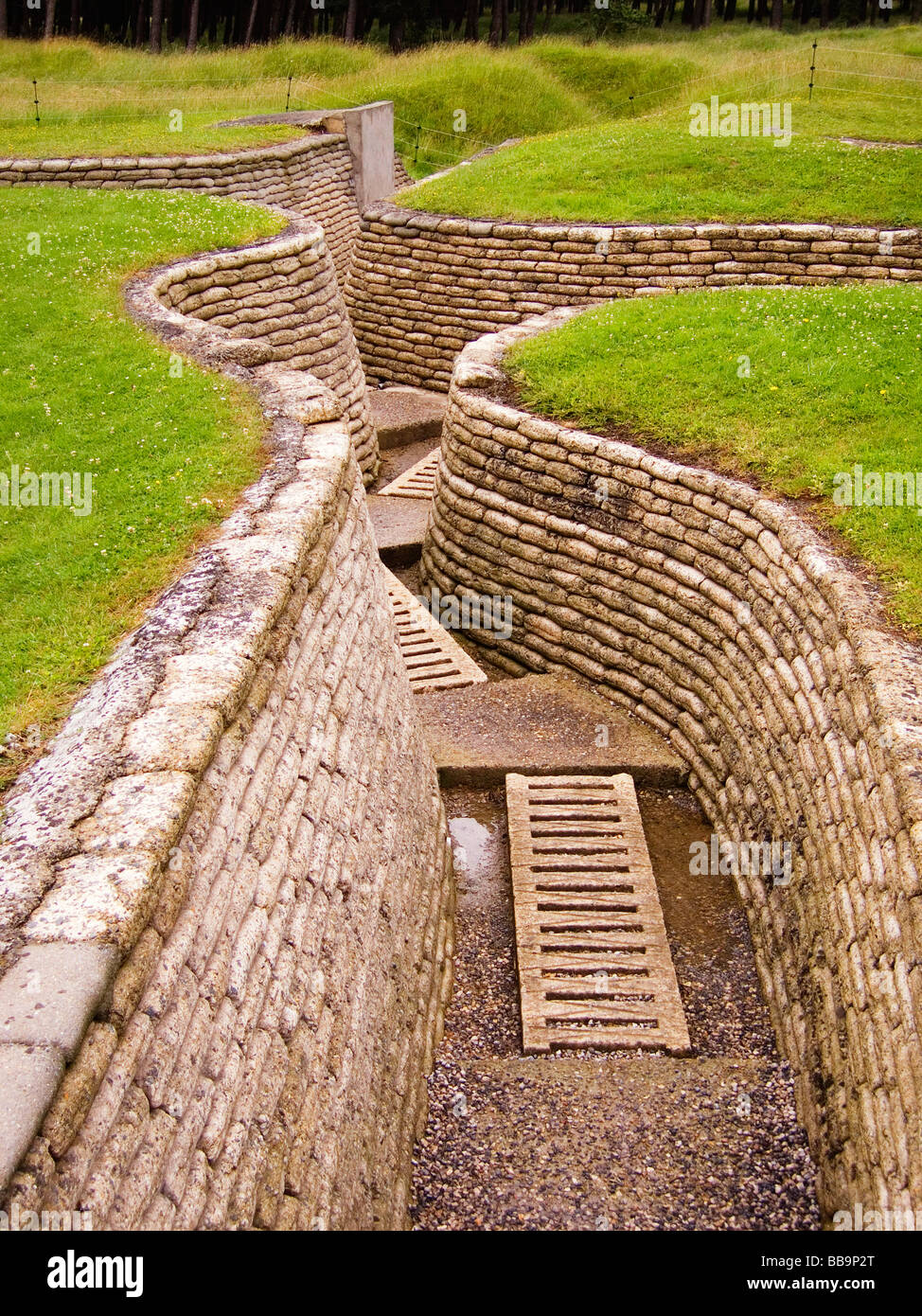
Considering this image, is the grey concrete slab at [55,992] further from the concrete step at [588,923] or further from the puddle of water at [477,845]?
the puddle of water at [477,845]

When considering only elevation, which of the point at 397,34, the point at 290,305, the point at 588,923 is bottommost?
the point at 588,923

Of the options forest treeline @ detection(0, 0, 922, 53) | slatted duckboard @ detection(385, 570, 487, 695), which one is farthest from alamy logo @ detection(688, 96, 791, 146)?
forest treeline @ detection(0, 0, 922, 53)

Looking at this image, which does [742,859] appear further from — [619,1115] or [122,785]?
[122,785]

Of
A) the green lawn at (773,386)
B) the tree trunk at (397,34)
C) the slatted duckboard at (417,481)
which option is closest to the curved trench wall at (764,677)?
the green lawn at (773,386)

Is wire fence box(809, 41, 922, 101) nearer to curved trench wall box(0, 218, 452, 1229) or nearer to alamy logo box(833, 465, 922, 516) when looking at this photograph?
alamy logo box(833, 465, 922, 516)

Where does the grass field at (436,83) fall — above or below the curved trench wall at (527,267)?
above

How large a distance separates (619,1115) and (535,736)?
9.31 ft

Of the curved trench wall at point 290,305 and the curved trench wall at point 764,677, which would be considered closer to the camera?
the curved trench wall at point 764,677

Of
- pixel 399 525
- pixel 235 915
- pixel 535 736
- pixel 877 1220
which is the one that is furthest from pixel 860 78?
pixel 235 915

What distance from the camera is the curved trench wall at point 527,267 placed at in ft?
37.8

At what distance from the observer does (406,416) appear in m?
12.3

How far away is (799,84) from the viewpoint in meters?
18.5
